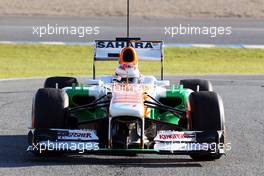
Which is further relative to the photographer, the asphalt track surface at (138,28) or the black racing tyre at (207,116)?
the asphalt track surface at (138,28)

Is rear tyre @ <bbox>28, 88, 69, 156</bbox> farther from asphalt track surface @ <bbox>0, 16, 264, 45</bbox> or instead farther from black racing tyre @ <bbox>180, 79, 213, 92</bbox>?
asphalt track surface @ <bbox>0, 16, 264, 45</bbox>

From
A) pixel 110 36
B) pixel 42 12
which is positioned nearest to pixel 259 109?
pixel 110 36

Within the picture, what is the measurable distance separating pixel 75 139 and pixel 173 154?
1.03 metres

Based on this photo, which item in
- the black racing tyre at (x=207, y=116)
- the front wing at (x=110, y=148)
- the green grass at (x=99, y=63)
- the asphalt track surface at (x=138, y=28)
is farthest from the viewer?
the asphalt track surface at (x=138, y=28)

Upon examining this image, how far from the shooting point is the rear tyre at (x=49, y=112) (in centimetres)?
918

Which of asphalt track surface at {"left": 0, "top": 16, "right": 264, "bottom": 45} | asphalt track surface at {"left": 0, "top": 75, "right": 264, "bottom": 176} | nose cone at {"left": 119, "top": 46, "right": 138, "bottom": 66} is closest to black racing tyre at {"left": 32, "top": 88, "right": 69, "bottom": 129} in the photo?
asphalt track surface at {"left": 0, "top": 75, "right": 264, "bottom": 176}

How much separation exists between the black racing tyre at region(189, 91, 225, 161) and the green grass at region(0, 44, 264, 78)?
424 inches

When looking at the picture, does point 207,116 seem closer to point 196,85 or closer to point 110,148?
point 110,148

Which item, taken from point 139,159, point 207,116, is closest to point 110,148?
point 139,159

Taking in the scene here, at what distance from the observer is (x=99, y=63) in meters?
23.3

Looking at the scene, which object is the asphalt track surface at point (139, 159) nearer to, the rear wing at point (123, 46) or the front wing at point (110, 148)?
the front wing at point (110, 148)

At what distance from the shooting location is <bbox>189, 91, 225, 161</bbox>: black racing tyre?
30.1ft

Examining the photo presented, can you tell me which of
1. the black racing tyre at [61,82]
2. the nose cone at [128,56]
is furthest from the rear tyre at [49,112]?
the black racing tyre at [61,82]

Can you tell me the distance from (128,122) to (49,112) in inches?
35.1
